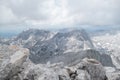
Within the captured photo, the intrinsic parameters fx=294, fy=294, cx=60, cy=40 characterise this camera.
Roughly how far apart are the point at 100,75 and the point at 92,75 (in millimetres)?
1491

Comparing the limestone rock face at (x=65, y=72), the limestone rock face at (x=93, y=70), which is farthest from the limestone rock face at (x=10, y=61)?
the limestone rock face at (x=93, y=70)

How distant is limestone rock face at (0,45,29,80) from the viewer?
4131 cm

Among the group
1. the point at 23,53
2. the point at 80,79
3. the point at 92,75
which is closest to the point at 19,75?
the point at 23,53

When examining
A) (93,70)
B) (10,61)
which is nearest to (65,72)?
(93,70)

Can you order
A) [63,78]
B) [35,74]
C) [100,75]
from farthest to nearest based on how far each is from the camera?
[100,75] < [63,78] < [35,74]

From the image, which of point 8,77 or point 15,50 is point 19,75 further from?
point 15,50

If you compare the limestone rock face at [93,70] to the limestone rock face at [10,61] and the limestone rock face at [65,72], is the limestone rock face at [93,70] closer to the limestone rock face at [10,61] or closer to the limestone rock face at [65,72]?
the limestone rock face at [65,72]

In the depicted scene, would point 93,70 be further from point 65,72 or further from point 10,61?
point 10,61

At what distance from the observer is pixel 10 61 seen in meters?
42.5

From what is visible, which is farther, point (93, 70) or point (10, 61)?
point (93, 70)

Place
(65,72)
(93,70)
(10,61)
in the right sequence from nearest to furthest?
(10,61) → (65,72) → (93,70)

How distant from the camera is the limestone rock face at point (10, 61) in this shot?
4131cm

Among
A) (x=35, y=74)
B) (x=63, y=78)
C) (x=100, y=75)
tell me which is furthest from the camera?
(x=100, y=75)

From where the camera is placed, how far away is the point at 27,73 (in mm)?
41656
